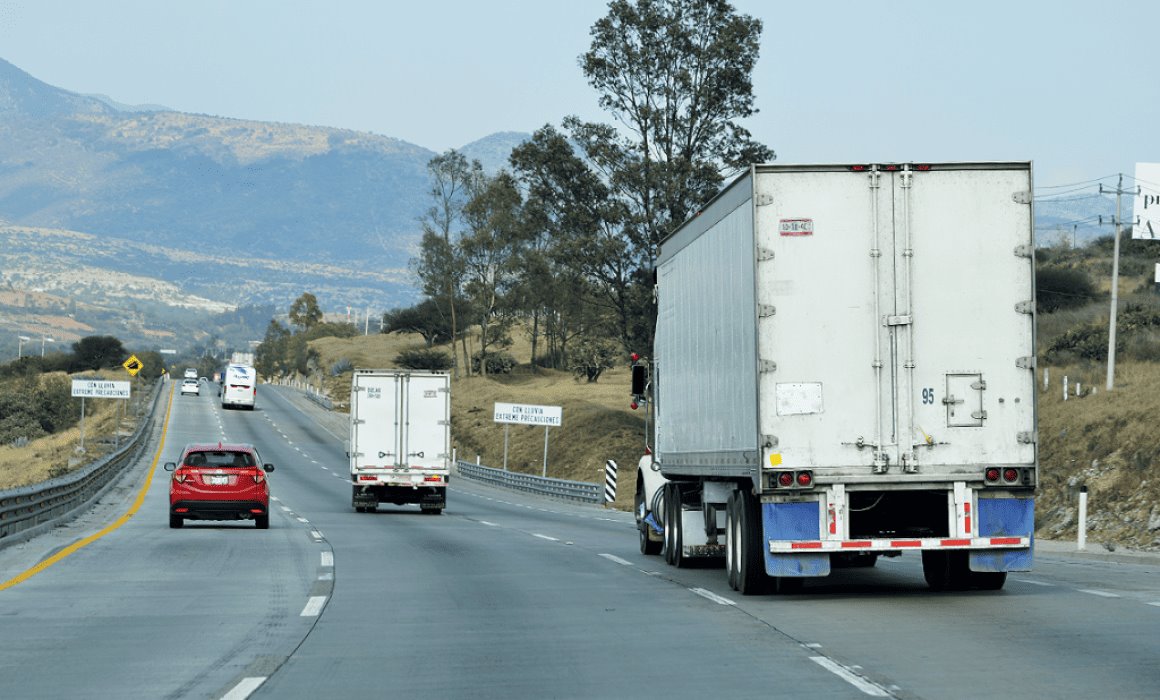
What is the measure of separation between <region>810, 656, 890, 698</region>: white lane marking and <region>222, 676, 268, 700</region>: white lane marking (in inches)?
149

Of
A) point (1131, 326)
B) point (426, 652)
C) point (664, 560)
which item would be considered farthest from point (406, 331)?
point (426, 652)

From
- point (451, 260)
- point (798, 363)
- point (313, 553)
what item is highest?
point (451, 260)

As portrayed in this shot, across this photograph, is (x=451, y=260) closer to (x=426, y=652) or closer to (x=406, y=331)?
(x=406, y=331)

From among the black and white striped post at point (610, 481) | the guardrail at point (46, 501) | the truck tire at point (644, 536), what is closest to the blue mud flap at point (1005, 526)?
the truck tire at point (644, 536)

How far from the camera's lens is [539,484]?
193 ft

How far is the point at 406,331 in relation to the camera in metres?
159

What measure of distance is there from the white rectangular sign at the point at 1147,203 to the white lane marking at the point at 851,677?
44702mm

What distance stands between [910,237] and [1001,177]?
106cm

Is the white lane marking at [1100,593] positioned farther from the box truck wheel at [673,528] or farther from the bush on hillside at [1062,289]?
the bush on hillside at [1062,289]

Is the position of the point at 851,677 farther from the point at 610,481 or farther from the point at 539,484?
the point at 539,484

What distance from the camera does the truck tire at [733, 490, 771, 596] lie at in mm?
15578

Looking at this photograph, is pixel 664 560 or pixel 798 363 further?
pixel 664 560

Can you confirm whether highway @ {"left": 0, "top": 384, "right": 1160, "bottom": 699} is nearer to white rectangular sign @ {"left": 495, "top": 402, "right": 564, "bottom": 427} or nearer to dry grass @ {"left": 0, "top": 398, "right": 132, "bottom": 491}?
white rectangular sign @ {"left": 495, "top": 402, "right": 564, "bottom": 427}

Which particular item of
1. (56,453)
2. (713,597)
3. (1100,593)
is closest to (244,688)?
(713,597)
